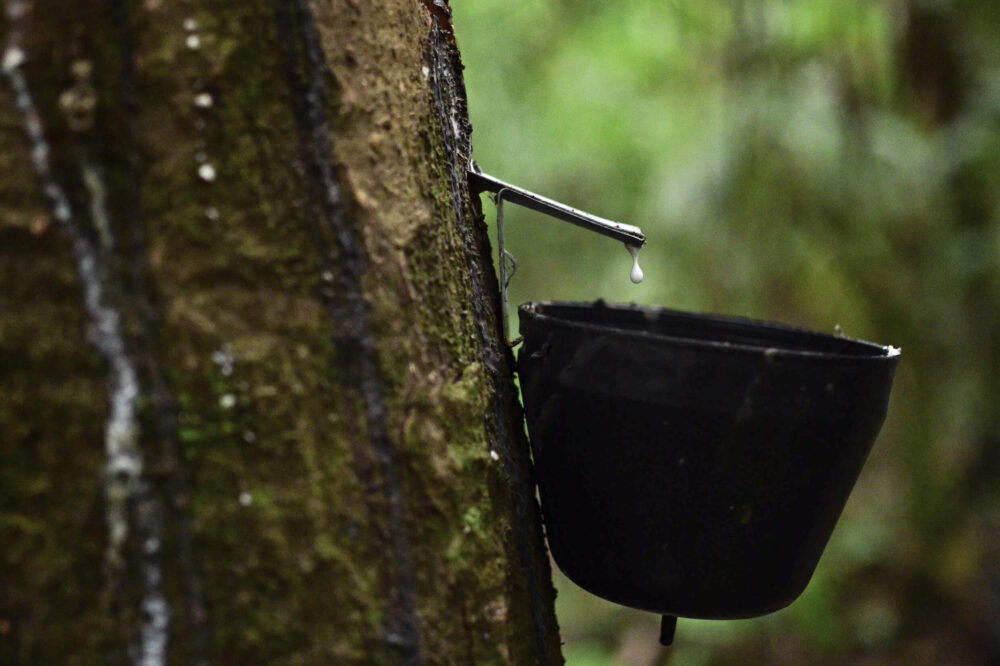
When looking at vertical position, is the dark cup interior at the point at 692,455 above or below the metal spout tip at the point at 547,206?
below

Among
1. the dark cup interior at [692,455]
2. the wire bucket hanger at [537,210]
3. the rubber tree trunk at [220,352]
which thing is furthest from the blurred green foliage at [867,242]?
the rubber tree trunk at [220,352]

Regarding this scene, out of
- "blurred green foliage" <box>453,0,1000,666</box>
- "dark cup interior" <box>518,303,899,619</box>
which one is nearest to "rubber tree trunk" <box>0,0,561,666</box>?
"dark cup interior" <box>518,303,899,619</box>

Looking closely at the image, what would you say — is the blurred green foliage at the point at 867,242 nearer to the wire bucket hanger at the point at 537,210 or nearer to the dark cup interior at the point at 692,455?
the wire bucket hanger at the point at 537,210

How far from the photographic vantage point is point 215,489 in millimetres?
819

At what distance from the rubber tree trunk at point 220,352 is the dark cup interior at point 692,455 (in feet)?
0.65

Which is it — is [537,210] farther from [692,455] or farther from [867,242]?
[867,242]

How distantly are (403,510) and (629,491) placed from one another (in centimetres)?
33

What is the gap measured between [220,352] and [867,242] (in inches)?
151

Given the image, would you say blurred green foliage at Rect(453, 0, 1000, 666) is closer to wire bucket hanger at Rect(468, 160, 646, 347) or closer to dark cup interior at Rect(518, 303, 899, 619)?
wire bucket hanger at Rect(468, 160, 646, 347)

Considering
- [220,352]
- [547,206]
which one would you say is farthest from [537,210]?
[220,352]

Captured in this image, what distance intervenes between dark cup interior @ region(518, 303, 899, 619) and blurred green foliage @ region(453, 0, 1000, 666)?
2965 mm

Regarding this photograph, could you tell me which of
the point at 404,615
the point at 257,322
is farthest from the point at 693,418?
the point at 257,322

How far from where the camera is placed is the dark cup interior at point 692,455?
1026 mm

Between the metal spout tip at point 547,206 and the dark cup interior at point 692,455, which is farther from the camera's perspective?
the metal spout tip at point 547,206
